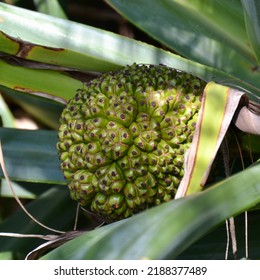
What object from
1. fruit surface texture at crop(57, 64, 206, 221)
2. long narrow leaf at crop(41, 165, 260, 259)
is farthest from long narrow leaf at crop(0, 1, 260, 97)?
long narrow leaf at crop(41, 165, 260, 259)

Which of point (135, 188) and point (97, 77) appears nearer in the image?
point (135, 188)

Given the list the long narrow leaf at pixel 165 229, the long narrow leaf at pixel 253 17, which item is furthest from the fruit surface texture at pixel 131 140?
the long narrow leaf at pixel 165 229

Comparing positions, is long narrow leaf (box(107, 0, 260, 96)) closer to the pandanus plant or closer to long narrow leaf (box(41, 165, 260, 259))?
the pandanus plant

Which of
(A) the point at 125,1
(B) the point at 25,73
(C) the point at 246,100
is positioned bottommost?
(C) the point at 246,100

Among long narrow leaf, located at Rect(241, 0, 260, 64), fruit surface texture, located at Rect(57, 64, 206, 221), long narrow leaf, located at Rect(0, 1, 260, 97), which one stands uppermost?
long narrow leaf, located at Rect(0, 1, 260, 97)

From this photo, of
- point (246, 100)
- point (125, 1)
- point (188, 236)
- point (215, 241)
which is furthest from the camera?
point (125, 1)

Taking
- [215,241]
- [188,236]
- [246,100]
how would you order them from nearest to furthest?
[188,236] → [246,100] → [215,241]

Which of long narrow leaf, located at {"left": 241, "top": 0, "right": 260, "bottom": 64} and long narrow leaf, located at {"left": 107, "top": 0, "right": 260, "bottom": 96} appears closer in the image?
long narrow leaf, located at {"left": 241, "top": 0, "right": 260, "bottom": 64}
